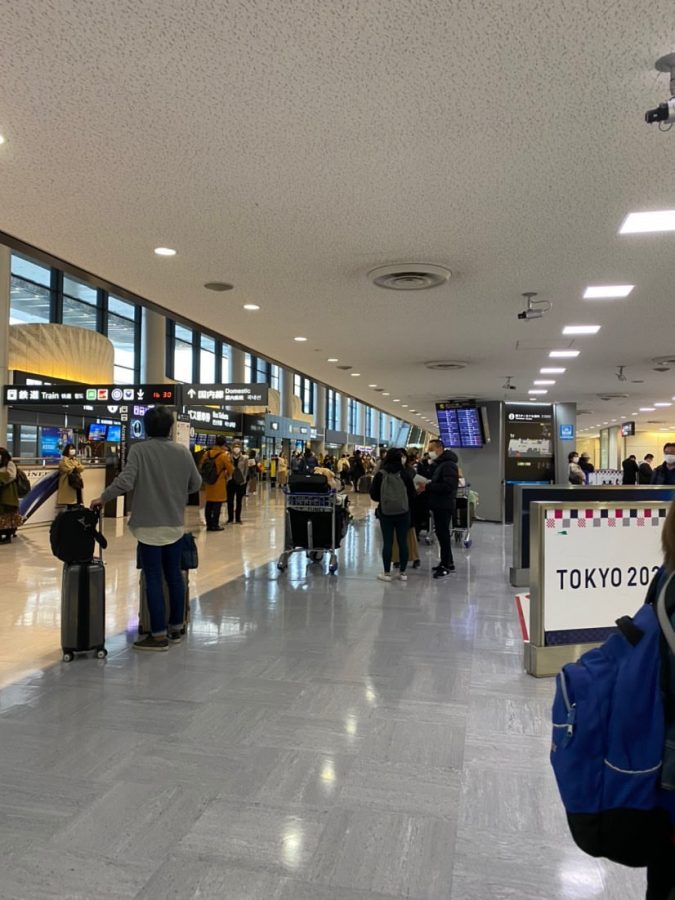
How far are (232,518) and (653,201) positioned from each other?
10.8 m

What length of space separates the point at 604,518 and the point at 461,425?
12.6 metres

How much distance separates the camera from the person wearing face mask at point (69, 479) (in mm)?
11844

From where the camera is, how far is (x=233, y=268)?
18.6 feet

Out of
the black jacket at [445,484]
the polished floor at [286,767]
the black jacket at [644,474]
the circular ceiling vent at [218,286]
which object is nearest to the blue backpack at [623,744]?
the polished floor at [286,767]

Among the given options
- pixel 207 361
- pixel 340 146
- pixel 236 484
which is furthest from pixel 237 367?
pixel 340 146

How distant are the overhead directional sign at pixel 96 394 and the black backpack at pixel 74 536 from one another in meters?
8.77

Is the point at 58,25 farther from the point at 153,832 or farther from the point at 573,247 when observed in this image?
the point at 573,247

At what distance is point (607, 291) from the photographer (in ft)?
20.7

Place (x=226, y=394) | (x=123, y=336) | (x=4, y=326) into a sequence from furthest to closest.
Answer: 1. (x=123, y=336)
2. (x=226, y=394)
3. (x=4, y=326)

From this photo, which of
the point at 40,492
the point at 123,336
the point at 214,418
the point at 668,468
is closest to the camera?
the point at 668,468

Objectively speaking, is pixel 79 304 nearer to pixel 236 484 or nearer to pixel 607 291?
pixel 236 484

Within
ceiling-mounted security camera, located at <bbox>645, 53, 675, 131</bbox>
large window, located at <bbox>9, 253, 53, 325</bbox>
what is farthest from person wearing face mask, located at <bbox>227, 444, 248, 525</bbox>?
ceiling-mounted security camera, located at <bbox>645, 53, 675, 131</bbox>

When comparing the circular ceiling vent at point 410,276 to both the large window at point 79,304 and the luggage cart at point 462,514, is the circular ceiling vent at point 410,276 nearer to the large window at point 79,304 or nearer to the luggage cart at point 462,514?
the luggage cart at point 462,514

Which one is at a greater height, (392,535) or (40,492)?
(40,492)
